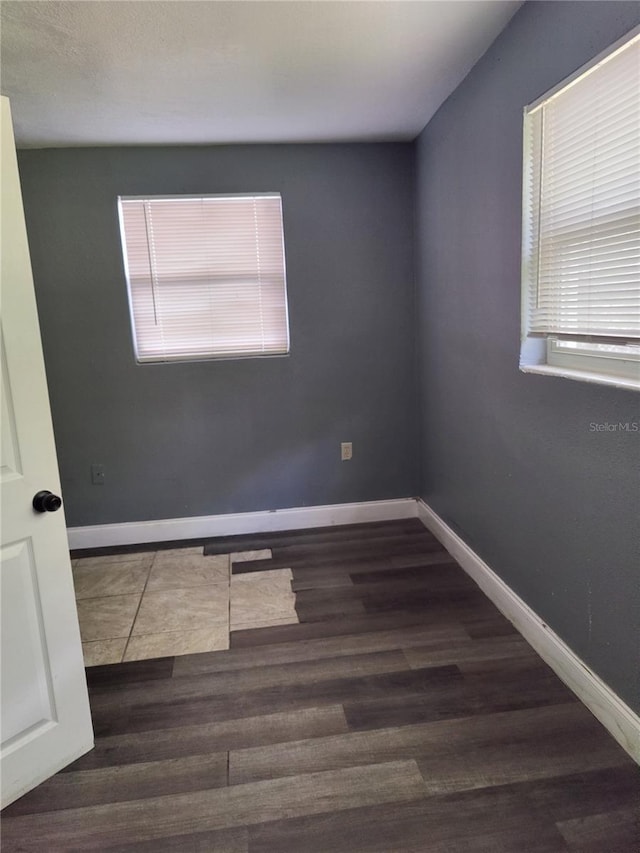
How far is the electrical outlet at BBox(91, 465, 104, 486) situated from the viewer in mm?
3336

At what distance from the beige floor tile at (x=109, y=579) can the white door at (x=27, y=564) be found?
1.15 meters

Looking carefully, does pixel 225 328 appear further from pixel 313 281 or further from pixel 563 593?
pixel 563 593

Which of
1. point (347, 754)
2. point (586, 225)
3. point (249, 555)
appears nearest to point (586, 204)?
point (586, 225)

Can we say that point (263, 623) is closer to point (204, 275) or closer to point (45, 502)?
point (45, 502)

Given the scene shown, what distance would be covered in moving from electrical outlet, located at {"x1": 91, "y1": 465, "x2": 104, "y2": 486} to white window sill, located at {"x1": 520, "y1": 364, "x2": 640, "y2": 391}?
269 centimetres

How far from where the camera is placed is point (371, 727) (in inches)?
69.2

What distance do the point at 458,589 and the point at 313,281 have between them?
6.88 ft

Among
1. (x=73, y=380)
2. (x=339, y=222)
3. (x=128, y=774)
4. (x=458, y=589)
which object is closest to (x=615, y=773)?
(x=458, y=589)

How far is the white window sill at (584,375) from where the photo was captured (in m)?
1.53

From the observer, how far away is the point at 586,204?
1.70 metres

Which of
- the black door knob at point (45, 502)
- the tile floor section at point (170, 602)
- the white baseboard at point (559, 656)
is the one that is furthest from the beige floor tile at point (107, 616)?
the white baseboard at point (559, 656)

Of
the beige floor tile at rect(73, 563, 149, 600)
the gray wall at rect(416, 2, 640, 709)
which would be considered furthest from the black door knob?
the gray wall at rect(416, 2, 640, 709)

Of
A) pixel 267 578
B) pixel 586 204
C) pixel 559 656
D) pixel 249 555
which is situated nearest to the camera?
pixel 586 204

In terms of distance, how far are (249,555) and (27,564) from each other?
171cm
